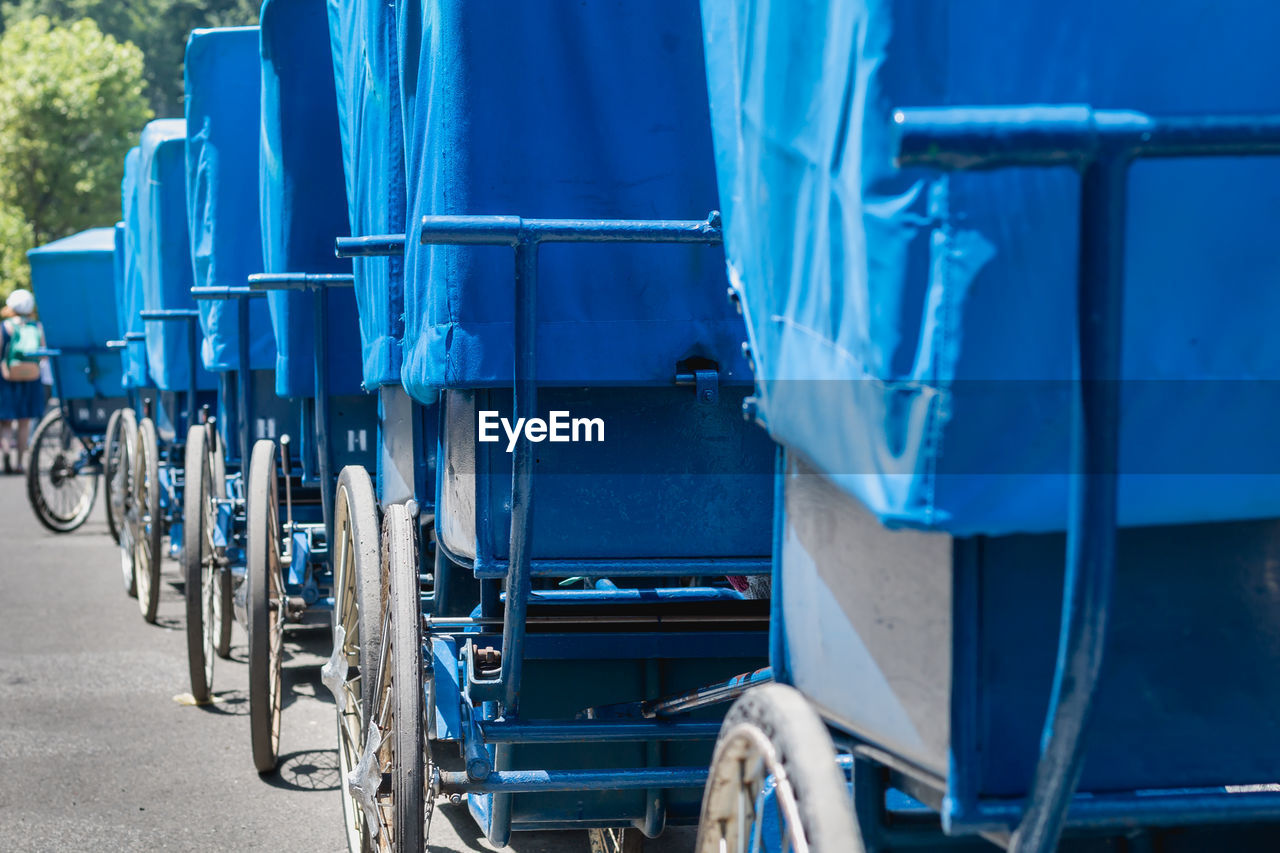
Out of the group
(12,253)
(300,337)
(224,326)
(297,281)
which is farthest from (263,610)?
(12,253)

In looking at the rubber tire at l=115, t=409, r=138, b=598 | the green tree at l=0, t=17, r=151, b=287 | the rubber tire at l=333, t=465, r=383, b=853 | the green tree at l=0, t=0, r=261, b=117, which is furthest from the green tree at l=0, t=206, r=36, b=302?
the rubber tire at l=333, t=465, r=383, b=853

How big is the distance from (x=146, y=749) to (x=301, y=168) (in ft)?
7.30

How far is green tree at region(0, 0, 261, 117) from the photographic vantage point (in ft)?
169

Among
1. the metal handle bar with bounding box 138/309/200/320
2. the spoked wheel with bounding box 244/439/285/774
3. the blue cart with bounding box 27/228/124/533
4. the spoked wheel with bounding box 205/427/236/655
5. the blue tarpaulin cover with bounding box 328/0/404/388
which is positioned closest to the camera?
the blue tarpaulin cover with bounding box 328/0/404/388

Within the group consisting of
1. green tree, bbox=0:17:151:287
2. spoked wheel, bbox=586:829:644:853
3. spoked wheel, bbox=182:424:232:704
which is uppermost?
green tree, bbox=0:17:151:287

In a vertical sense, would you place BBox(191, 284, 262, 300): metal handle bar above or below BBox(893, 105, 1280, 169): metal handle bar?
below

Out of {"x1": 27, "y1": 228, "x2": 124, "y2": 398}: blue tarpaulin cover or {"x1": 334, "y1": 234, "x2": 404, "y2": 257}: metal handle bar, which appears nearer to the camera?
{"x1": 334, "y1": 234, "x2": 404, "y2": 257}: metal handle bar

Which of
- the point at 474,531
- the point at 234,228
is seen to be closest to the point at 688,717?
the point at 474,531

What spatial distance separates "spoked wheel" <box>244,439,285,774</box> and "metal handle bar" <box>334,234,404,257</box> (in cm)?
188

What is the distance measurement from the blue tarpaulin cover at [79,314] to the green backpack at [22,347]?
3.80m

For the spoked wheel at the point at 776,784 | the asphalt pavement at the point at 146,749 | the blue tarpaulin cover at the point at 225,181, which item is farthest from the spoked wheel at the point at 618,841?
the blue tarpaulin cover at the point at 225,181

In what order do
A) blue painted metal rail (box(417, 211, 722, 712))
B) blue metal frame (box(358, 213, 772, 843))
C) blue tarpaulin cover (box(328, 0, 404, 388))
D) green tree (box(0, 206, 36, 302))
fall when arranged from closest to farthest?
blue painted metal rail (box(417, 211, 722, 712)) → blue metal frame (box(358, 213, 772, 843)) → blue tarpaulin cover (box(328, 0, 404, 388)) → green tree (box(0, 206, 36, 302))

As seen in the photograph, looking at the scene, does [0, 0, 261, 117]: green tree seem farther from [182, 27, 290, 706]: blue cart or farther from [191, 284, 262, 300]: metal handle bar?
[191, 284, 262, 300]: metal handle bar

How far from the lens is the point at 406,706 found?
9.93 feet
